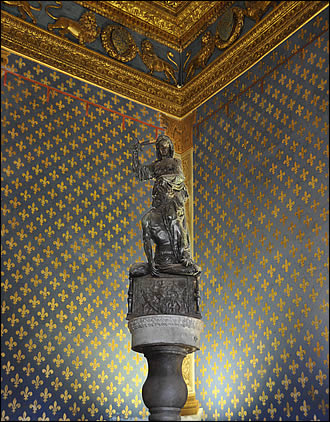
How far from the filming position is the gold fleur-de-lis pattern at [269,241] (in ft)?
20.7

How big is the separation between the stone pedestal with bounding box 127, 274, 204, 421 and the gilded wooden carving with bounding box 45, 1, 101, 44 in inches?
166

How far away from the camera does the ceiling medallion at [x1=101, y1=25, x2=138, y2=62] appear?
866cm

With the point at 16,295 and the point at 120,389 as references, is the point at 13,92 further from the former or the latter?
the point at 120,389

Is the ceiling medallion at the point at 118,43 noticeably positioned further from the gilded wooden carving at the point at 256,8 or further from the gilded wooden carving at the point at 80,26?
the gilded wooden carving at the point at 256,8

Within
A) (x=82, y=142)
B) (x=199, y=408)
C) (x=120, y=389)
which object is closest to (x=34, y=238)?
(x=82, y=142)

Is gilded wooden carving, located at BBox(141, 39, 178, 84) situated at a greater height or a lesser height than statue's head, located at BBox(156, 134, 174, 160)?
greater

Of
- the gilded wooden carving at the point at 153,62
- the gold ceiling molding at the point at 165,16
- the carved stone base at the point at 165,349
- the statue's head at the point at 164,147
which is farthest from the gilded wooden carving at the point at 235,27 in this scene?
the carved stone base at the point at 165,349

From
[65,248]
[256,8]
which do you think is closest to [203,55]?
[256,8]

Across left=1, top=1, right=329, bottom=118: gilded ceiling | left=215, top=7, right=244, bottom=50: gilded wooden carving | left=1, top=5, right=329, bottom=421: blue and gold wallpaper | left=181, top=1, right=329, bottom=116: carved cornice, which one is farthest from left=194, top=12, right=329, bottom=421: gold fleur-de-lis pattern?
left=215, top=7, right=244, bottom=50: gilded wooden carving

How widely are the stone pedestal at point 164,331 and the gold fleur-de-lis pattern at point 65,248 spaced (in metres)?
1.80

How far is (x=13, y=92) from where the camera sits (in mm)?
7516

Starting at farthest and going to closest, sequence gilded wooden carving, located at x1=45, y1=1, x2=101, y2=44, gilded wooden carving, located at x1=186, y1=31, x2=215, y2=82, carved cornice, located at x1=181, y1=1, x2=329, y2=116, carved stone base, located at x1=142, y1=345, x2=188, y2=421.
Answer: gilded wooden carving, located at x1=186, y1=31, x2=215, y2=82
gilded wooden carving, located at x1=45, y1=1, x2=101, y2=44
carved cornice, located at x1=181, y1=1, x2=329, y2=116
carved stone base, located at x1=142, y1=345, x2=188, y2=421

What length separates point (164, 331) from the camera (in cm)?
532

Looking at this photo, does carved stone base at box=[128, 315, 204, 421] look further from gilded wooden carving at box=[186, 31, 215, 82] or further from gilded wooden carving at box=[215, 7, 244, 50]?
gilded wooden carving at box=[186, 31, 215, 82]
